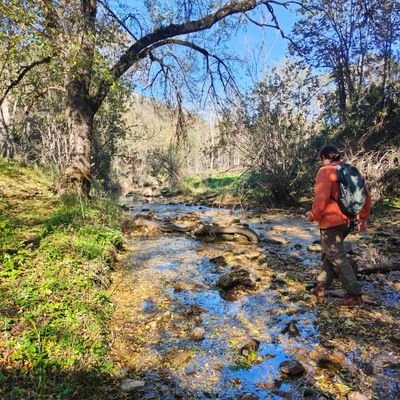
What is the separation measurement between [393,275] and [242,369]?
11.2ft

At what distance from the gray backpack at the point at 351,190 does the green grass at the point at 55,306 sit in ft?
10.1

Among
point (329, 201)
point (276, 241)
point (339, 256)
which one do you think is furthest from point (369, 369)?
point (276, 241)

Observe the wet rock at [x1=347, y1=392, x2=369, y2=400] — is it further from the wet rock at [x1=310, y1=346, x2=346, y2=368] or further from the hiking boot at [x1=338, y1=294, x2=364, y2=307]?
the hiking boot at [x1=338, y1=294, x2=364, y2=307]

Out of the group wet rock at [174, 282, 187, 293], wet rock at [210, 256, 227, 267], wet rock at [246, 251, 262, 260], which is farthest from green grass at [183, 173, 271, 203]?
wet rock at [174, 282, 187, 293]

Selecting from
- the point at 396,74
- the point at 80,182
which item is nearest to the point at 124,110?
the point at 80,182

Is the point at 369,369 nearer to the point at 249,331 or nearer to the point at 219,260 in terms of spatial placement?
the point at 249,331

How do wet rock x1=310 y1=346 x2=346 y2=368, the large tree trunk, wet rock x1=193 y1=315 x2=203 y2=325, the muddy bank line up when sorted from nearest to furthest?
the muddy bank → wet rock x1=310 y1=346 x2=346 y2=368 → wet rock x1=193 y1=315 x2=203 y2=325 → the large tree trunk

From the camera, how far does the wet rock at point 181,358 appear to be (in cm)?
319

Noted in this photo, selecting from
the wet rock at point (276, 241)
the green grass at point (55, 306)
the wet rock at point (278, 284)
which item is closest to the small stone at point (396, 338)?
the wet rock at point (278, 284)

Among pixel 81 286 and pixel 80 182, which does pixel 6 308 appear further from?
pixel 80 182

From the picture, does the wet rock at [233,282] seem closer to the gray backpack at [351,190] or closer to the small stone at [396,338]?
the gray backpack at [351,190]

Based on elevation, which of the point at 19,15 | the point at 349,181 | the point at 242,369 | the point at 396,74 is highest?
the point at 396,74

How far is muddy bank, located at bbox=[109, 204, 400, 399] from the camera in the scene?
112 inches

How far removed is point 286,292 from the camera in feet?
15.8
